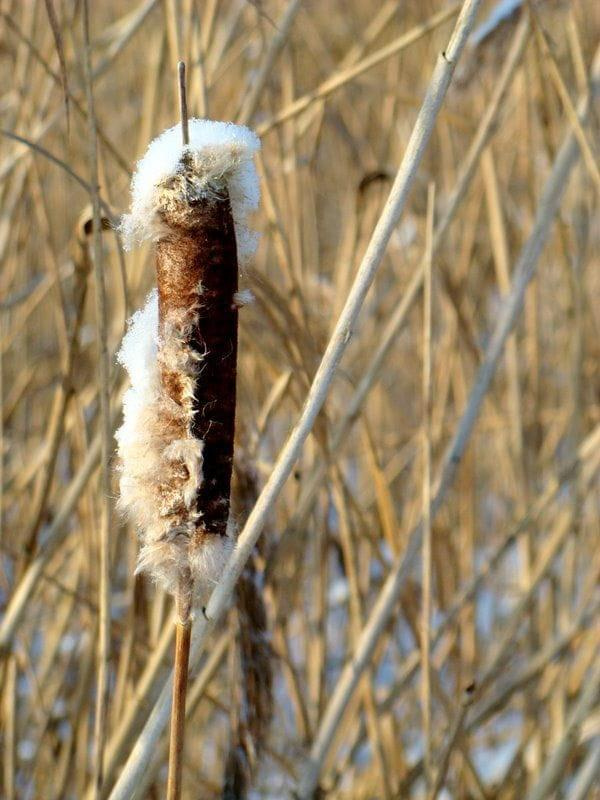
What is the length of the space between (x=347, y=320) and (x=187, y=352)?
119 millimetres

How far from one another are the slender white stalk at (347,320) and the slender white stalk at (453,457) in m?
0.37

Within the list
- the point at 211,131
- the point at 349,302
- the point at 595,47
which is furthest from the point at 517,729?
A: the point at 211,131

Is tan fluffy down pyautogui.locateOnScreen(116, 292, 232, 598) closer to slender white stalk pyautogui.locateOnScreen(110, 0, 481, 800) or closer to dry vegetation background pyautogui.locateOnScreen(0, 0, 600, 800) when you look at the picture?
slender white stalk pyautogui.locateOnScreen(110, 0, 481, 800)

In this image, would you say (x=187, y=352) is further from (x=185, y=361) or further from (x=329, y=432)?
(x=329, y=432)

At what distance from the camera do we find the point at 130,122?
2.24m

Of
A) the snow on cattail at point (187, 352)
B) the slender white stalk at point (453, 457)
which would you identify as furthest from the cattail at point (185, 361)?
the slender white stalk at point (453, 457)

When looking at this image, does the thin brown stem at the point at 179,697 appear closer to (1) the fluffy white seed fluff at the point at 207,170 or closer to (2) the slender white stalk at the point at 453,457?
(1) the fluffy white seed fluff at the point at 207,170

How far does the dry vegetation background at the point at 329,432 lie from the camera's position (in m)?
0.94

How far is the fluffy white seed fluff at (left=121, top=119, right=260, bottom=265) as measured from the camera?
44cm

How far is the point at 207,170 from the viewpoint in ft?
1.42

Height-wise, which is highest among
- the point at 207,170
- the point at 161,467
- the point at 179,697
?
Answer: the point at 207,170

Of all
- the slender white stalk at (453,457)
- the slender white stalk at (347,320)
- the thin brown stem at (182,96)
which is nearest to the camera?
the thin brown stem at (182,96)

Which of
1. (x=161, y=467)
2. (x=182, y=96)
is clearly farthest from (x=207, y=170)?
(x=161, y=467)

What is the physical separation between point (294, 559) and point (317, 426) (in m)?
0.39
